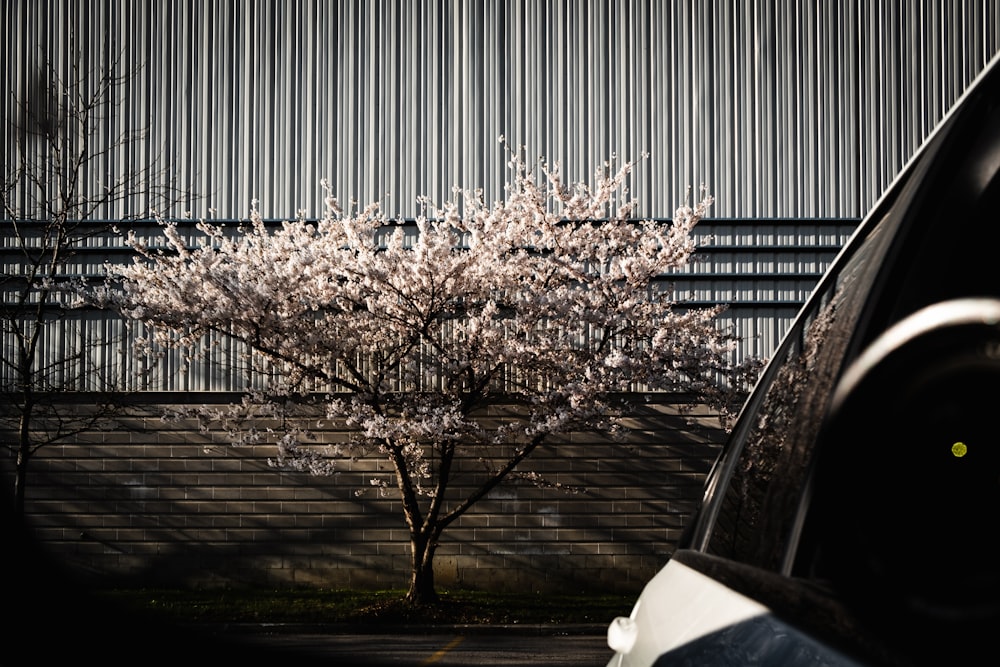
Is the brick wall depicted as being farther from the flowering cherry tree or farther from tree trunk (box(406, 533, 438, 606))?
tree trunk (box(406, 533, 438, 606))

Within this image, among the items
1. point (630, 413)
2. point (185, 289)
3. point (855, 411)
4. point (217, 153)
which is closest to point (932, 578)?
point (855, 411)

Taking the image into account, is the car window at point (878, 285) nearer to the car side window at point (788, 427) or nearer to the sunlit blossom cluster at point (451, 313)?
the car side window at point (788, 427)

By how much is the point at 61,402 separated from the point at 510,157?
8.59 m

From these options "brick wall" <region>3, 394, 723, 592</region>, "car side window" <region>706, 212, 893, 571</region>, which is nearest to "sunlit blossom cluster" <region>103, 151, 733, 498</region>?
"brick wall" <region>3, 394, 723, 592</region>

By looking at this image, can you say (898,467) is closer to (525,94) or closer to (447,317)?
(447,317)

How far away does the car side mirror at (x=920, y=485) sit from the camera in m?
0.91

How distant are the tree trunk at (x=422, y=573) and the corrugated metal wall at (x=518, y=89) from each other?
18.7ft

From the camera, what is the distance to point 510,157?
1880 centimetres

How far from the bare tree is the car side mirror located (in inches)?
701

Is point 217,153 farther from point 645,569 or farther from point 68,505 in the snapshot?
point 645,569

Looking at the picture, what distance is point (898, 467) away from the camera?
3.62ft

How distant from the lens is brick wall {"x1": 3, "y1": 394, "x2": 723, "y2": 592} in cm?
1805

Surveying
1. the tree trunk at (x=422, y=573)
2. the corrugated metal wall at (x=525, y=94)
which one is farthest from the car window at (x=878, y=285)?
the corrugated metal wall at (x=525, y=94)

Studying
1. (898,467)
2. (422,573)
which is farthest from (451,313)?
(898,467)
